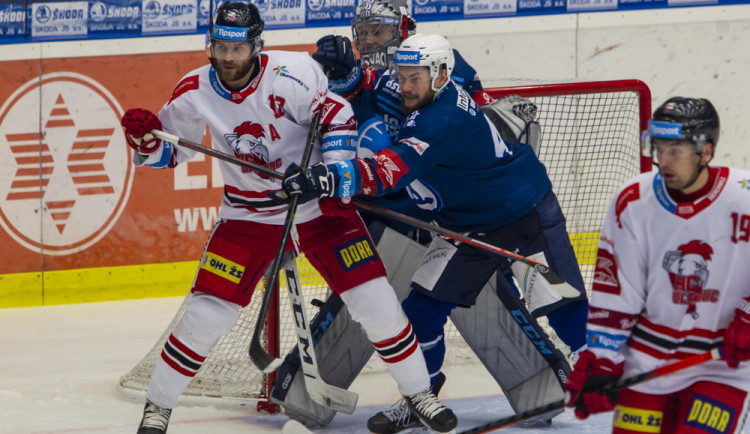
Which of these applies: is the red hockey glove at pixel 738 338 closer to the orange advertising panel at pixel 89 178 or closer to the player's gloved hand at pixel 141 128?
the player's gloved hand at pixel 141 128

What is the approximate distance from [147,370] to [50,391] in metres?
0.35

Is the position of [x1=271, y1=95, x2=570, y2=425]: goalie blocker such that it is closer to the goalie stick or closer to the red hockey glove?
the goalie stick

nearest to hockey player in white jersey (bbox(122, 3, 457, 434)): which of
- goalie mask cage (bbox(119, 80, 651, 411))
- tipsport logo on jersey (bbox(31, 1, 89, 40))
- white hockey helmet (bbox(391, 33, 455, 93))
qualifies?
white hockey helmet (bbox(391, 33, 455, 93))

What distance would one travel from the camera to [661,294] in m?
2.16

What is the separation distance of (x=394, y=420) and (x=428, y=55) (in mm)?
1109

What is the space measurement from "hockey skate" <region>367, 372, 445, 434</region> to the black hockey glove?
78 centimetres

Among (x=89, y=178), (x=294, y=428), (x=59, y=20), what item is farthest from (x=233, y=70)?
(x=59, y=20)

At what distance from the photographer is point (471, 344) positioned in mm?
3531

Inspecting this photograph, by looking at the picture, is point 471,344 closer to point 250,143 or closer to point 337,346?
point 337,346

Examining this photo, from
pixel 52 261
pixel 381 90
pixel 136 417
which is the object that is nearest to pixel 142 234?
pixel 52 261

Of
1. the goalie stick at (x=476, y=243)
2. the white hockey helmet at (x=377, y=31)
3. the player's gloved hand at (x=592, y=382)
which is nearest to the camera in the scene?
the player's gloved hand at (x=592, y=382)

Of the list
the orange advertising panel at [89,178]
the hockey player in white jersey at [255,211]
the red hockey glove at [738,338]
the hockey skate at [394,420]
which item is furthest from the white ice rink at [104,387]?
the red hockey glove at [738,338]

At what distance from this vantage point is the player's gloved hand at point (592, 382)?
2166 mm

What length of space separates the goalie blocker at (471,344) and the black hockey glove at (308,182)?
682mm
